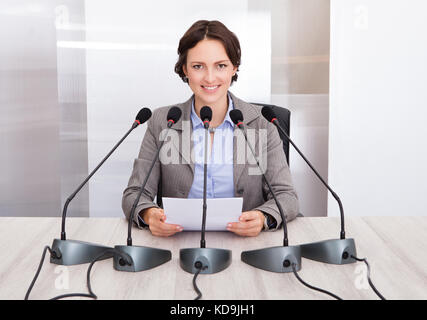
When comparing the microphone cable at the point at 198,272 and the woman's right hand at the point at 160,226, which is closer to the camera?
the microphone cable at the point at 198,272

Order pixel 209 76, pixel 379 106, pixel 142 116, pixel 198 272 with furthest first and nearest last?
1. pixel 379 106
2. pixel 209 76
3. pixel 142 116
4. pixel 198 272

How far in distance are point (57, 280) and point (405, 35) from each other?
241cm

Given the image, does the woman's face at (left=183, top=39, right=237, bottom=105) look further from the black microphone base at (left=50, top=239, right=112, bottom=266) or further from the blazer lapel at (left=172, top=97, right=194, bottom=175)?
the black microphone base at (left=50, top=239, right=112, bottom=266)

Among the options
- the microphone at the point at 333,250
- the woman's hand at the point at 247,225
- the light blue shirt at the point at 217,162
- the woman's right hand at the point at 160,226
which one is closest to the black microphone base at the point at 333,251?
the microphone at the point at 333,250

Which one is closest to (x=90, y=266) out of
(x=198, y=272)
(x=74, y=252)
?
(x=74, y=252)

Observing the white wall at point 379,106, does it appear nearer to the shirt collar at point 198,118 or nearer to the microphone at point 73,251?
the shirt collar at point 198,118

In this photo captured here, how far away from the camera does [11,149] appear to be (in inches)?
122

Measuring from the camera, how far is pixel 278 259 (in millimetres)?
1205

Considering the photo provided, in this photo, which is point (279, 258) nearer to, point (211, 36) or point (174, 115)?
point (174, 115)

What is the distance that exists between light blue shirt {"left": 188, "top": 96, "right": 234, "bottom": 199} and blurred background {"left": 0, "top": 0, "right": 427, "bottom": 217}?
1115 mm

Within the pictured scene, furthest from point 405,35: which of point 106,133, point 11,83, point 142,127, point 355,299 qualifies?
point 11,83

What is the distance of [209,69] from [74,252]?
896 millimetres

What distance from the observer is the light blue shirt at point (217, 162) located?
188cm

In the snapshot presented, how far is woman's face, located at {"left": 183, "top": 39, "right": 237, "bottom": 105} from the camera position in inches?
72.7
